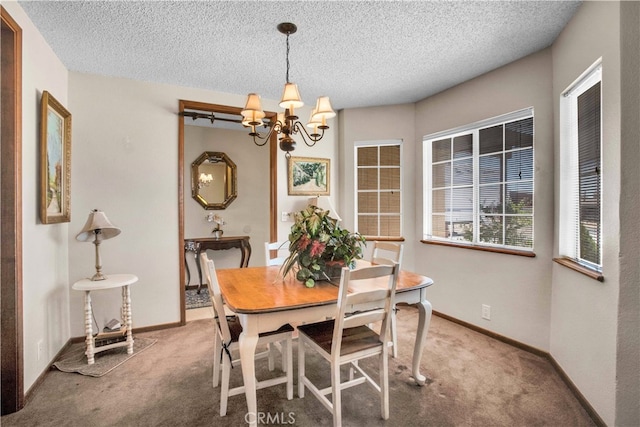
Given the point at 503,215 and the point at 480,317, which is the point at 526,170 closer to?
the point at 503,215

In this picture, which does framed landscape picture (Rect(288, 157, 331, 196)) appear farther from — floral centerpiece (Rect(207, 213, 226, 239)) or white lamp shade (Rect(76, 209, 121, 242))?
white lamp shade (Rect(76, 209, 121, 242))

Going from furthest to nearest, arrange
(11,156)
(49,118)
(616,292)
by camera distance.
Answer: (49,118) → (11,156) → (616,292)

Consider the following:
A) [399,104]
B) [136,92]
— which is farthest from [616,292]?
[136,92]

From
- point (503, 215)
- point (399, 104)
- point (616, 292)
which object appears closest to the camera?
point (616, 292)

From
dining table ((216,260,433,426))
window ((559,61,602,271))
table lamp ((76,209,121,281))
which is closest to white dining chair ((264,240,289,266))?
dining table ((216,260,433,426))

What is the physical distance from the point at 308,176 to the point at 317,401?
102 inches

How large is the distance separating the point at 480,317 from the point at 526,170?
1421mm

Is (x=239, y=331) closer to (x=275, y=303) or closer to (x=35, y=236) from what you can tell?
(x=275, y=303)

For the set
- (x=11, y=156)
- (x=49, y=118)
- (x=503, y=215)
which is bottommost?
(x=503, y=215)

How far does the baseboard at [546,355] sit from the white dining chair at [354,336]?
1.17 m

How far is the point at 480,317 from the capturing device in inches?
121

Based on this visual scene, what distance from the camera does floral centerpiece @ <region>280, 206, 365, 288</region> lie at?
1944mm

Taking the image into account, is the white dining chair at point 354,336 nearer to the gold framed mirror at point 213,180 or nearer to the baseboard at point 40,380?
the baseboard at point 40,380

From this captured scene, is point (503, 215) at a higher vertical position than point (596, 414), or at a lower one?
higher
